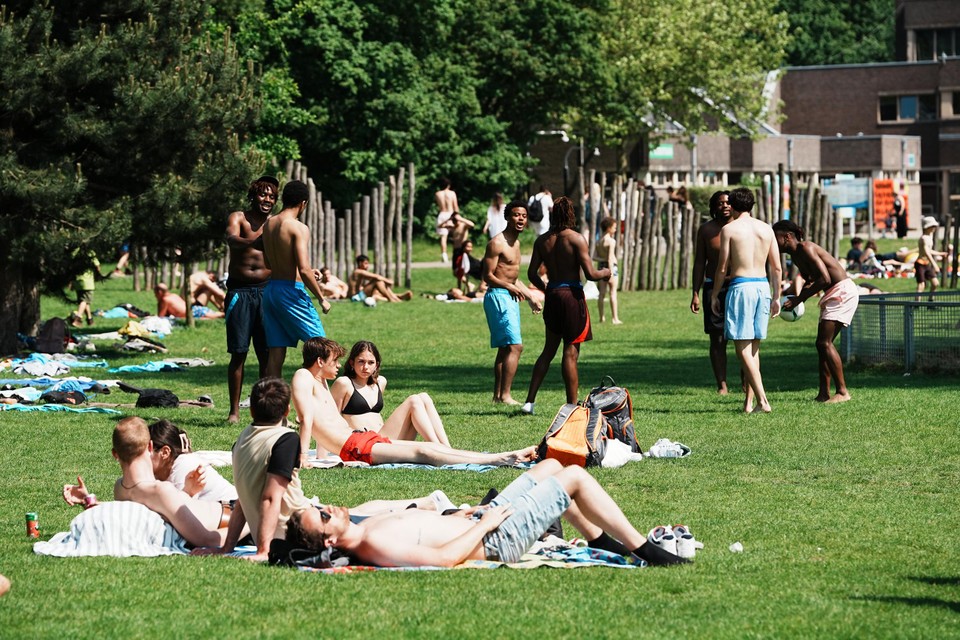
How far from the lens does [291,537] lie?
26.1 ft

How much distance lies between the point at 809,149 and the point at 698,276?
5687 centimetres

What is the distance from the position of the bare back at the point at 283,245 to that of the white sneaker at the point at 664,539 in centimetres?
549

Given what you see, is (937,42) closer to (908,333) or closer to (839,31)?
(839,31)

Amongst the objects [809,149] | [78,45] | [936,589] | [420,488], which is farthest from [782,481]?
[809,149]

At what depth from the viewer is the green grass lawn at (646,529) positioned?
6789 mm

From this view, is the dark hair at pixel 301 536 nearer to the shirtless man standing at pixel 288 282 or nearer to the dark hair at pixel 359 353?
the dark hair at pixel 359 353

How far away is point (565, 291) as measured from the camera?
14.3 m

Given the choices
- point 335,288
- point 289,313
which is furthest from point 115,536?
point 335,288

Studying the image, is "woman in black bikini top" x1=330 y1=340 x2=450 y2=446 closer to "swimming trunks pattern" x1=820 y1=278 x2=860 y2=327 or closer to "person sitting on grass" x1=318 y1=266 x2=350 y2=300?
"swimming trunks pattern" x1=820 y1=278 x2=860 y2=327

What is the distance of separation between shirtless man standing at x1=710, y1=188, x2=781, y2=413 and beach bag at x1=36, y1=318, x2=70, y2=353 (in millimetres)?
9624

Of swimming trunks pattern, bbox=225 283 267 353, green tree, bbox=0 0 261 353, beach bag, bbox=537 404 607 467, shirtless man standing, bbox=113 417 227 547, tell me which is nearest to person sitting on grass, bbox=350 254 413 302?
green tree, bbox=0 0 261 353

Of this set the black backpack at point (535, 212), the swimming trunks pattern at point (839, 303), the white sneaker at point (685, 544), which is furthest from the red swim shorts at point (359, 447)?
the black backpack at point (535, 212)

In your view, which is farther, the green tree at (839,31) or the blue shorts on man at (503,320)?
the green tree at (839,31)

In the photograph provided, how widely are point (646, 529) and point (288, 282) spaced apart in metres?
5.05
